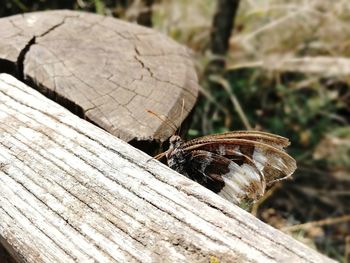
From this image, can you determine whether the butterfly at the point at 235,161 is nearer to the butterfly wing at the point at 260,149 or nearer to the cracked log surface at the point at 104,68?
the butterfly wing at the point at 260,149

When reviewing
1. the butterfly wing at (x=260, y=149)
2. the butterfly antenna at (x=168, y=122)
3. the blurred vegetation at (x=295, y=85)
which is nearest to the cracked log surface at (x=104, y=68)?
the butterfly antenna at (x=168, y=122)

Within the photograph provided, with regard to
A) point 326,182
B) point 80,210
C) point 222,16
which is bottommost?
point 326,182

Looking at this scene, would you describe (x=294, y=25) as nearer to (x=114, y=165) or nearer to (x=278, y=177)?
(x=278, y=177)

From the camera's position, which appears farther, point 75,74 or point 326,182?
point 326,182

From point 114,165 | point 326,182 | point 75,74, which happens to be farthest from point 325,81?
point 114,165

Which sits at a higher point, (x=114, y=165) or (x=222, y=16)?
(x=114, y=165)

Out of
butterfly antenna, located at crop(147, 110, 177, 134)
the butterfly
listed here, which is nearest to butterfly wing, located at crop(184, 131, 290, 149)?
the butterfly

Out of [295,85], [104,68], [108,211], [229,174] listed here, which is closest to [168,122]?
[229,174]

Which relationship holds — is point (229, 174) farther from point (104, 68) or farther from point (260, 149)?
point (104, 68)
